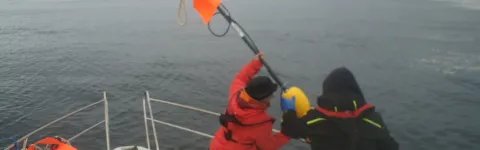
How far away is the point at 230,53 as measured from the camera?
85.0 feet

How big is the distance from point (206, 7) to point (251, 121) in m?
1.80

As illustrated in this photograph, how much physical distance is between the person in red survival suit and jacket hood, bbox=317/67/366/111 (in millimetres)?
758

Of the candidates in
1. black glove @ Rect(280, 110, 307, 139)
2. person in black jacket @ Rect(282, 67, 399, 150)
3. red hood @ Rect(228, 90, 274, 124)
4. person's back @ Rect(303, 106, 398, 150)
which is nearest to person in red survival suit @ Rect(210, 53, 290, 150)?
red hood @ Rect(228, 90, 274, 124)

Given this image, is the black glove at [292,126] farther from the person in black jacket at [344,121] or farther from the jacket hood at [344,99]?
the jacket hood at [344,99]

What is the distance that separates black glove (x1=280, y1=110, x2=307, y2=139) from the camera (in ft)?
11.4

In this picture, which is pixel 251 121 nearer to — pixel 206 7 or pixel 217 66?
pixel 206 7

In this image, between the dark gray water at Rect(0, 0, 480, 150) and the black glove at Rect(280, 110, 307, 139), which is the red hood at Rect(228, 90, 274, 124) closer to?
the black glove at Rect(280, 110, 307, 139)

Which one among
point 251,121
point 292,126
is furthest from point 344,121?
point 251,121

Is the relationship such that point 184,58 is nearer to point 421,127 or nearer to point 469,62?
point 421,127

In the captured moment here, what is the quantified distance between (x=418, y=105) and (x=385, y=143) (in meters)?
14.5

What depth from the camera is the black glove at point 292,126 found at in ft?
11.4

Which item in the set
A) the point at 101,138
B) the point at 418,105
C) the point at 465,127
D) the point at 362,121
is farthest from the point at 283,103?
the point at 418,105

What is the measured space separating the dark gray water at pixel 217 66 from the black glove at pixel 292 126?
866 centimetres

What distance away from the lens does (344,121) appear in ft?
9.95
